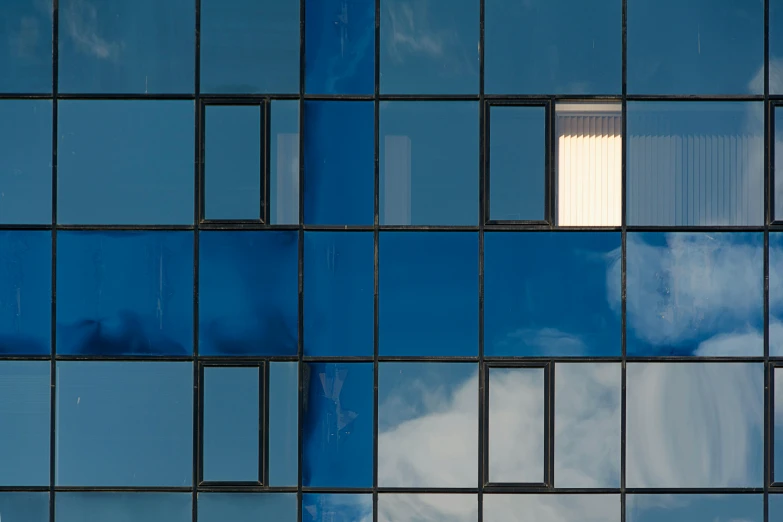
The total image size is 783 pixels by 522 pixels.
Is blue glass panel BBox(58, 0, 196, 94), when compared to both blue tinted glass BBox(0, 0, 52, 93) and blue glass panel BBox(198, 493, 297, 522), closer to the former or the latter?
blue tinted glass BBox(0, 0, 52, 93)

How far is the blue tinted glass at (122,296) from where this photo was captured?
24.5 feet

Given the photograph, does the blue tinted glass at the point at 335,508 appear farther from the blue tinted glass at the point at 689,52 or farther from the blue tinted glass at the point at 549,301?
the blue tinted glass at the point at 689,52

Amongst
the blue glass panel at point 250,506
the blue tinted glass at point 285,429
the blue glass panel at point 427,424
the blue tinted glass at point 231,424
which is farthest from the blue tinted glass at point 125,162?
the blue glass panel at point 250,506

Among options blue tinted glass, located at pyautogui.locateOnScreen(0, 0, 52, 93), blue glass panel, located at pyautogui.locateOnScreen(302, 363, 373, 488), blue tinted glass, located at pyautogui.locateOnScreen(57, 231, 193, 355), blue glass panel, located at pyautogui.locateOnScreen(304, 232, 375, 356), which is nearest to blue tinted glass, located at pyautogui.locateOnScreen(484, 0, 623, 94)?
blue glass panel, located at pyautogui.locateOnScreen(304, 232, 375, 356)

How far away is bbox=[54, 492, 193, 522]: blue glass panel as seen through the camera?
747 cm

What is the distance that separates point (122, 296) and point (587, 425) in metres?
6.27

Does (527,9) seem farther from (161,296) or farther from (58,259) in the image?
(58,259)

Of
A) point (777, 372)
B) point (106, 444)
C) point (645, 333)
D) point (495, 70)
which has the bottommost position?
point (106, 444)

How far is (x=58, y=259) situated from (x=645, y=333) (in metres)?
7.69

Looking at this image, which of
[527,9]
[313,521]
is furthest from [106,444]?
[527,9]

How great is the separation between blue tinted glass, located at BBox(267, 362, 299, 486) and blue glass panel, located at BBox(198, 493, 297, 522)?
218mm

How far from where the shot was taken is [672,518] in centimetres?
748

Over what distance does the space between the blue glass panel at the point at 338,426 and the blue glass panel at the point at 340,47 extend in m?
3.67

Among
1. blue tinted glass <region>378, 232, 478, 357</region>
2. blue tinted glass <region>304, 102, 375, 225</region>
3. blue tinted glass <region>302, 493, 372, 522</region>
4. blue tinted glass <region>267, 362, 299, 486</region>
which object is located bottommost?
blue tinted glass <region>302, 493, 372, 522</region>
